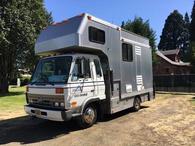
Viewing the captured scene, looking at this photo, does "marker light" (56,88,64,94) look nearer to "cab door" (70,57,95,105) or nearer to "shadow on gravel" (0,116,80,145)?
"cab door" (70,57,95,105)

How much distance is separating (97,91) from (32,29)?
50.2 ft

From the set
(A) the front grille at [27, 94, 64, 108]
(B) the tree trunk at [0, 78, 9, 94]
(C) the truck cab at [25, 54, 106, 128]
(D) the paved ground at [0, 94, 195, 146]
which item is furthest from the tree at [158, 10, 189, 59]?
(A) the front grille at [27, 94, 64, 108]

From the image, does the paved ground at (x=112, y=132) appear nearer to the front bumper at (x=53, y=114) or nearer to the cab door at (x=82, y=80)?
the front bumper at (x=53, y=114)

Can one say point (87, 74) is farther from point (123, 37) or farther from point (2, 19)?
point (2, 19)

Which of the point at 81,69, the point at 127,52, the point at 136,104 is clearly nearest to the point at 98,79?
the point at 81,69

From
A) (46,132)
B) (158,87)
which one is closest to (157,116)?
(46,132)

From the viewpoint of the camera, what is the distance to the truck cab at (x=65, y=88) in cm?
809

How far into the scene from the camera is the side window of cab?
8.47 m

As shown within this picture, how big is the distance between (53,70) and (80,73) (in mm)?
881

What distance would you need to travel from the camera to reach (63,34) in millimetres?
8992

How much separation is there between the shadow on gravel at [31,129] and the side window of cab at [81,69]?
5.76 feet

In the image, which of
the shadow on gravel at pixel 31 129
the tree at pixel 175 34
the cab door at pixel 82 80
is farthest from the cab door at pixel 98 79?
the tree at pixel 175 34

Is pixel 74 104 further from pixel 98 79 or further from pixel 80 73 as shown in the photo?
pixel 98 79

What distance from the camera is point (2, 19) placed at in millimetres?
21828
